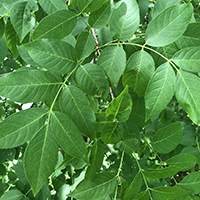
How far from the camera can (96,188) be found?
18.5 inches

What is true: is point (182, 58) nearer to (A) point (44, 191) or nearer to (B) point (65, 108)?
(B) point (65, 108)

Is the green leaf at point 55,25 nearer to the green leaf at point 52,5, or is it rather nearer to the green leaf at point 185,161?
the green leaf at point 52,5

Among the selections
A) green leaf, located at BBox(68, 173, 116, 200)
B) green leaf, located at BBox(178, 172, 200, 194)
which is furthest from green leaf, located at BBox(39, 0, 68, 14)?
green leaf, located at BBox(178, 172, 200, 194)

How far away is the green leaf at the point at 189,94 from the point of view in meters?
0.40

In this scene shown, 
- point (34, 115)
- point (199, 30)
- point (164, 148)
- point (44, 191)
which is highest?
point (199, 30)

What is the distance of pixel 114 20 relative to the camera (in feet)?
1.45

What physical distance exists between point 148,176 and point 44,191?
14.4 inches

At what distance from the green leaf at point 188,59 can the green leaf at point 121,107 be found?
0.15 meters

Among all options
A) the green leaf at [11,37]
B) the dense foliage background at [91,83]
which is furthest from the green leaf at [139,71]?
the green leaf at [11,37]

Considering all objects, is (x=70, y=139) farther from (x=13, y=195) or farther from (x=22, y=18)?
(x=13, y=195)

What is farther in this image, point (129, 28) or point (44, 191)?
point (44, 191)

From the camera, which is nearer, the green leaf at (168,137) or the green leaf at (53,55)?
the green leaf at (53,55)

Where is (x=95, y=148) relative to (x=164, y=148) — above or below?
above

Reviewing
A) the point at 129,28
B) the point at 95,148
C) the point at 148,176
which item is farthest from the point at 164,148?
the point at 129,28
